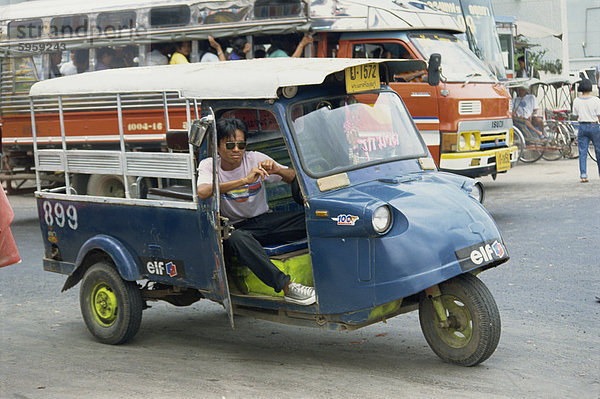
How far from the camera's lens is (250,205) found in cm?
624

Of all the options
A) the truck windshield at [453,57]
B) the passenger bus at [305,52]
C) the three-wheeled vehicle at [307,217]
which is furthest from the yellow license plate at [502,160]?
the three-wheeled vehicle at [307,217]

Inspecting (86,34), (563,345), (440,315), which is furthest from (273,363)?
(86,34)

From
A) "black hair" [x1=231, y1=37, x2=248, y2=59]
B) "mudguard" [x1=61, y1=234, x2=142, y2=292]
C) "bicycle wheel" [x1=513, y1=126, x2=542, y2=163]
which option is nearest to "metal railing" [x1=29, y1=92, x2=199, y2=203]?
"mudguard" [x1=61, y1=234, x2=142, y2=292]

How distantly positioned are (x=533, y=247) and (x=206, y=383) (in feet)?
17.7

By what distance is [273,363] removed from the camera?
5898 mm

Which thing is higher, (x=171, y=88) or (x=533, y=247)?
(x=171, y=88)

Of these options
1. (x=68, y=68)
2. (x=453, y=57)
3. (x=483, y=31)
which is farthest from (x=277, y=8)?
(x=483, y=31)

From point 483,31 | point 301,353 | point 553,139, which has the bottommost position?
point 301,353

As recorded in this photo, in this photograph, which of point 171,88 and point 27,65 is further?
point 27,65

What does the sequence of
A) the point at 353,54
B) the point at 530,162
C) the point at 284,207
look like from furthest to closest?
the point at 530,162, the point at 353,54, the point at 284,207

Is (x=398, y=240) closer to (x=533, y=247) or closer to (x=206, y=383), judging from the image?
(x=206, y=383)

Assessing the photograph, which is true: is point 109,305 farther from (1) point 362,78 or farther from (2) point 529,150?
(2) point 529,150

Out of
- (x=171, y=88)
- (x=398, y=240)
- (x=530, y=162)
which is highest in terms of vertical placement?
(x=171, y=88)

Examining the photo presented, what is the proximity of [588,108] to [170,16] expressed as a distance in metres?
7.56
